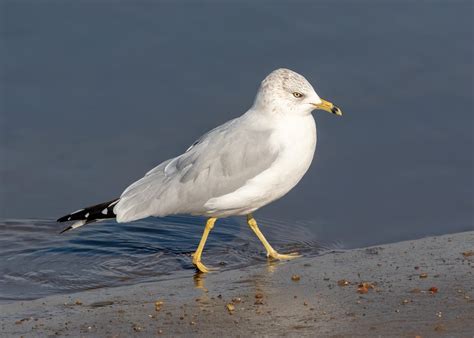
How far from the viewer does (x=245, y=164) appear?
271 inches

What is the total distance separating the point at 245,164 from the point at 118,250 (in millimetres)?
1258

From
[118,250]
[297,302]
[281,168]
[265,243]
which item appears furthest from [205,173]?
[297,302]

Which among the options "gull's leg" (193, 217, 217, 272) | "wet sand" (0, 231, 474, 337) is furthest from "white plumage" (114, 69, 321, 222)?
"wet sand" (0, 231, 474, 337)

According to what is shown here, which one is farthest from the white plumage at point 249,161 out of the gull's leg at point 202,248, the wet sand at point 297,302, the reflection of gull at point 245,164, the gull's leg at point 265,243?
the wet sand at point 297,302

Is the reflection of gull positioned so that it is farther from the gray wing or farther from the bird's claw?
the bird's claw

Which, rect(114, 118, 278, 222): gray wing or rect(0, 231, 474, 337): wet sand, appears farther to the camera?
rect(114, 118, 278, 222): gray wing

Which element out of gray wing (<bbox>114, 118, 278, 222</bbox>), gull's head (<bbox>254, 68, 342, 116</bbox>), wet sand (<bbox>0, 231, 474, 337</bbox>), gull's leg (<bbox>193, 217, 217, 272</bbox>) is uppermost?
gull's head (<bbox>254, 68, 342, 116</bbox>)

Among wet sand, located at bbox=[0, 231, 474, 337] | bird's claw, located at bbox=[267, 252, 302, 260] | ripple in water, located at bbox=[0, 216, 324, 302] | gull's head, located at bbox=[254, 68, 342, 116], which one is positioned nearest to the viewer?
wet sand, located at bbox=[0, 231, 474, 337]

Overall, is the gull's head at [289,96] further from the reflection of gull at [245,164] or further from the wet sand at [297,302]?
the wet sand at [297,302]

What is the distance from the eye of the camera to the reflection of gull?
689 centimetres

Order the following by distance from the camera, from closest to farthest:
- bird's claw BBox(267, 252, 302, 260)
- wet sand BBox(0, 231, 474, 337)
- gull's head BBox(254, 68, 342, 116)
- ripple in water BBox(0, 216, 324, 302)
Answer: wet sand BBox(0, 231, 474, 337), ripple in water BBox(0, 216, 324, 302), gull's head BBox(254, 68, 342, 116), bird's claw BBox(267, 252, 302, 260)

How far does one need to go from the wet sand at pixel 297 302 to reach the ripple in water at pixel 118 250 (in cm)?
44

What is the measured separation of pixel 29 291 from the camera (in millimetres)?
6625

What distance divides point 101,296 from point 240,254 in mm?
1550
